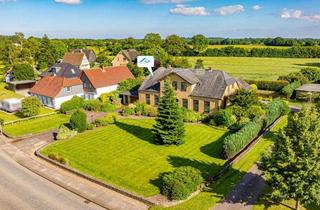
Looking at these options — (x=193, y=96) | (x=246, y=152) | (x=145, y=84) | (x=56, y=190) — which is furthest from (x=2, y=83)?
(x=246, y=152)

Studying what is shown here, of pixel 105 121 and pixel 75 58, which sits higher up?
pixel 75 58

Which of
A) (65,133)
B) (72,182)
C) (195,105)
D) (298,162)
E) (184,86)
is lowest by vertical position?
(72,182)

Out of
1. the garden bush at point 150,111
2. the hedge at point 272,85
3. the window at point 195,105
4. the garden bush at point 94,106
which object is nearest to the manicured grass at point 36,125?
the garden bush at point 94,106

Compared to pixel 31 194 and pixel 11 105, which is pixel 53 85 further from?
pixel 31 194

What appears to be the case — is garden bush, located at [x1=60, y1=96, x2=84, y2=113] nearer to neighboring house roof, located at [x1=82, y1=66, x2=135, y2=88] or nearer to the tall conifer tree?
neighboring house roof, located at [x1=82, y1=66, x2=135, y2=88]

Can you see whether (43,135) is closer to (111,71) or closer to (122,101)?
(122,101)

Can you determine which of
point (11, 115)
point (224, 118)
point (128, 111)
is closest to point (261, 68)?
point (224, 118)

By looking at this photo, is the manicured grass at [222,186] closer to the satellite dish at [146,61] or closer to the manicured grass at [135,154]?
the manicured grass at [135,154]
